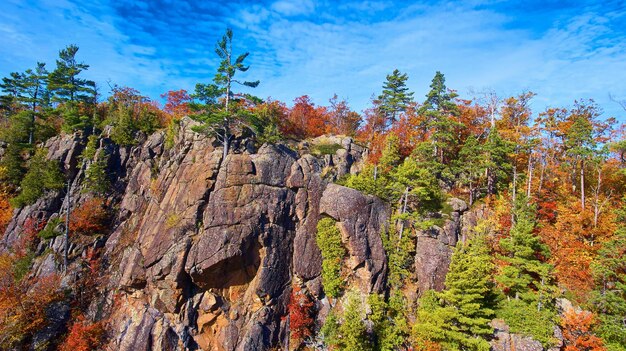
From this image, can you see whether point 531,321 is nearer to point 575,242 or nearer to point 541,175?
point 575,242

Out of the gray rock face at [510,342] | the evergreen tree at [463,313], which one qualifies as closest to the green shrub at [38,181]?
the evergreen tree at [463,313]

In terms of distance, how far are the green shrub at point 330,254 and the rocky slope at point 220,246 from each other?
28.3 inches

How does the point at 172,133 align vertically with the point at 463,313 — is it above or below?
above

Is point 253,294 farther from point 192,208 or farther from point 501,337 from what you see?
point 501,337

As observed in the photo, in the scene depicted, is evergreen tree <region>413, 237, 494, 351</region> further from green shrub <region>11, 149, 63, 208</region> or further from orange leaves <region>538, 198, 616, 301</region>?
green shrub <region>11, 149, 63, 208</region>

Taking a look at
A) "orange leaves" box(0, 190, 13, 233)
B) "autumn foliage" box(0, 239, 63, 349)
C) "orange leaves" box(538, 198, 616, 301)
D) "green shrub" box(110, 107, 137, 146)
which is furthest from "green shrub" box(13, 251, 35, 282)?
"orange leaves" box(538, 198, 616, 301)

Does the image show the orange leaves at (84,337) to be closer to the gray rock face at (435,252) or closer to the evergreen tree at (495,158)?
the gray rock face at (435,252)

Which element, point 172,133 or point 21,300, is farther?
point 172,133

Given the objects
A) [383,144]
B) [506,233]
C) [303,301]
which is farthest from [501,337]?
[383,144]

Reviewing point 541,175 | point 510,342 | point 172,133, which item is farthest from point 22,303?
point 541,175

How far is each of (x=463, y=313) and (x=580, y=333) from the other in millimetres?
8411

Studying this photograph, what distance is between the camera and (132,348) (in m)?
24.1

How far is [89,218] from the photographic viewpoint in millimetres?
31891

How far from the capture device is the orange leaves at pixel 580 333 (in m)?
20.5
